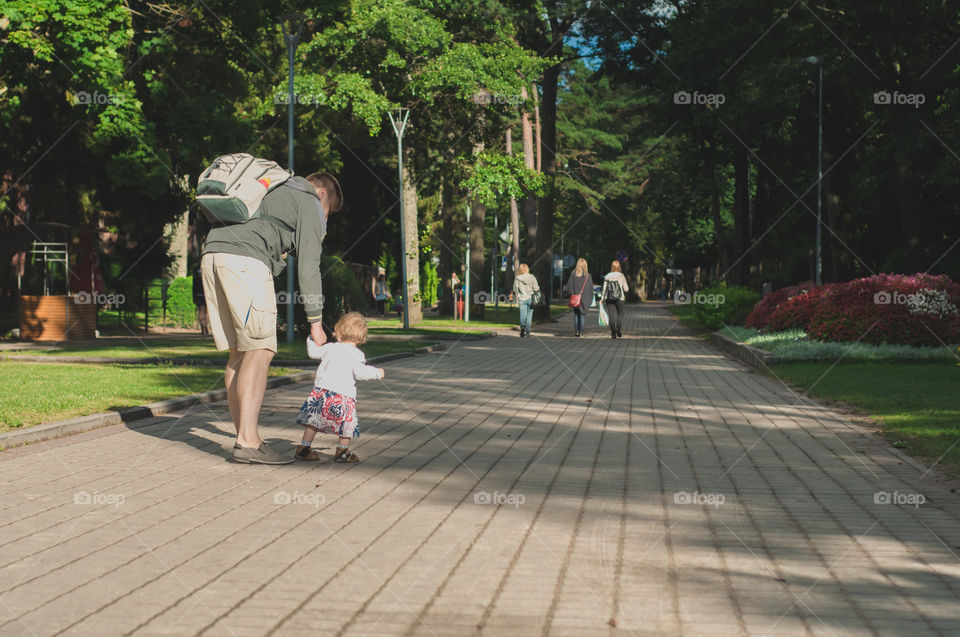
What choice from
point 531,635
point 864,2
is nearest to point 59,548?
point 531,635

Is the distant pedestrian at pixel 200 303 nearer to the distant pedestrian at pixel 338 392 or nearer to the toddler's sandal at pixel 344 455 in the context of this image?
the distant pedestrian at pixel 338 392

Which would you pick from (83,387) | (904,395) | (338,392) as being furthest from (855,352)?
(338,392)

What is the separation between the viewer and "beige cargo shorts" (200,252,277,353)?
7.34 meters

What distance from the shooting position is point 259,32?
78.4ft

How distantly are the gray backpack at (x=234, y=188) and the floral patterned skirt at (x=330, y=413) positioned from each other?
135 centimetres

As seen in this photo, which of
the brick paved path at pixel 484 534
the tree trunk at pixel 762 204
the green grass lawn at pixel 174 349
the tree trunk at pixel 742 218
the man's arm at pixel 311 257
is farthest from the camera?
the tree trunk at pixel 762 204

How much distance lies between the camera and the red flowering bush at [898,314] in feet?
62.2

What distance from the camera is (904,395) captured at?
41.0 feet

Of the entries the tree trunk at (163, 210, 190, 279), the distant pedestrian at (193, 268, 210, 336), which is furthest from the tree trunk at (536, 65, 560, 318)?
the distant pedestrian at (193, 268, 210, 336)

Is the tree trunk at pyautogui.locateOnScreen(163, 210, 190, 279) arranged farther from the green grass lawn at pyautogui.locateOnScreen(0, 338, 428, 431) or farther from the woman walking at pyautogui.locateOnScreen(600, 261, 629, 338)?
the green grass lawn at pyautogui.locateOnScreen(0, 338, 428, 431)

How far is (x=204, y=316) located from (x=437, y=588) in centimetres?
2527

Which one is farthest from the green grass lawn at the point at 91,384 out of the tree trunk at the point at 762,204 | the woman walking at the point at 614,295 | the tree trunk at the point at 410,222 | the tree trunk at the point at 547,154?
the tree trunk at the point at 762,204

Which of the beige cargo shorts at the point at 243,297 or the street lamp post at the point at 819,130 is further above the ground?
the street lamp post at the point at 819,130

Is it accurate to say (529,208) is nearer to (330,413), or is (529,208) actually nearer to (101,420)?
(101,420)
